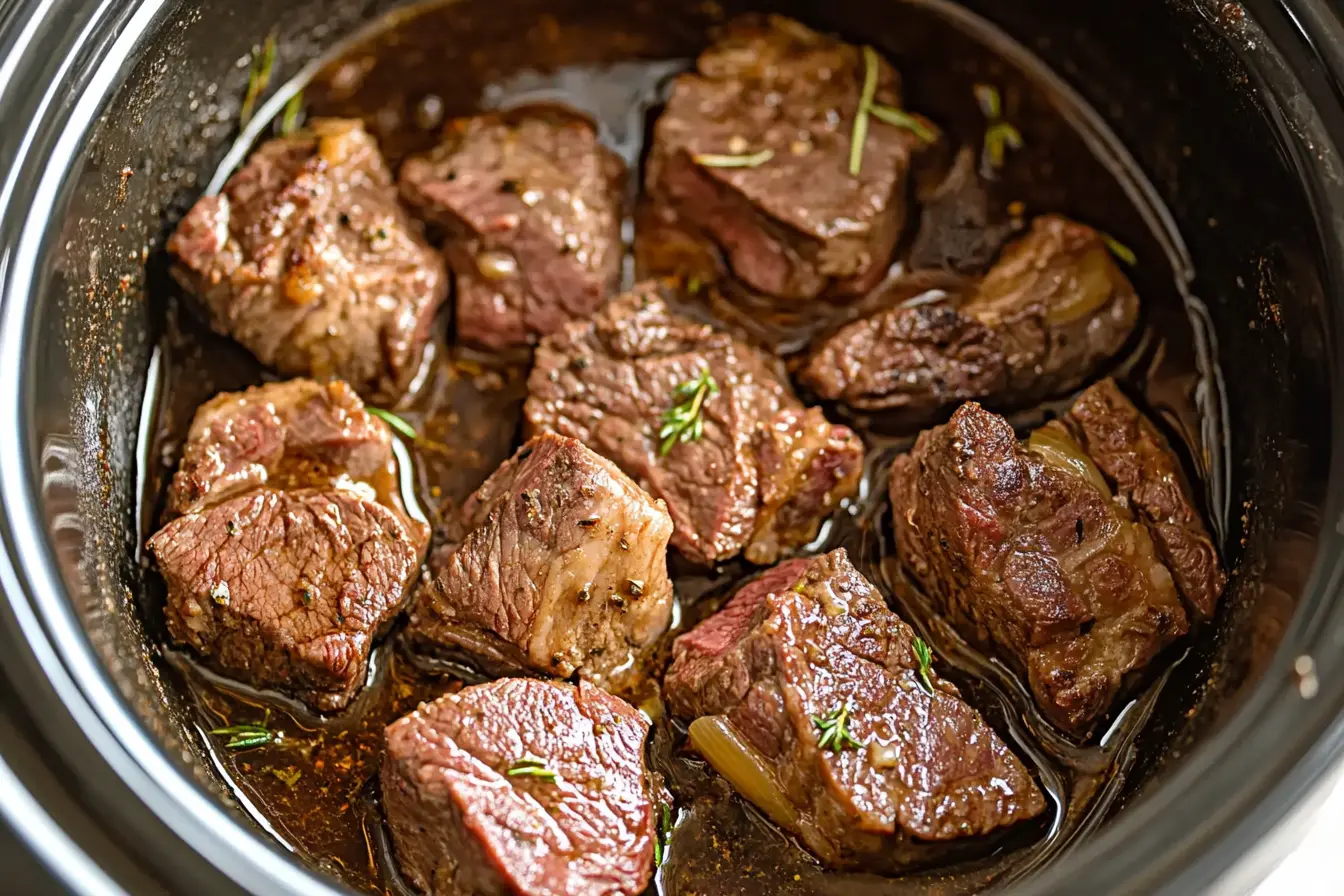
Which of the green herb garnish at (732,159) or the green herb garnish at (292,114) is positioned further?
the green herb garnish at (292,114)

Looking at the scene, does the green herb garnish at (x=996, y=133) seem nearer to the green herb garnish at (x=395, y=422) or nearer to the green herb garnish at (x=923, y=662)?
the green herb garnish at (x=923, y=662)

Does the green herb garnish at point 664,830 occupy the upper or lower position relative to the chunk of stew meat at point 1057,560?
lower

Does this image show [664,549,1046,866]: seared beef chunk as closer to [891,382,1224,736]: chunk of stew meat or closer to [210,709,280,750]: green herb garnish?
[891,382,1224,736]: chunk of stew meat

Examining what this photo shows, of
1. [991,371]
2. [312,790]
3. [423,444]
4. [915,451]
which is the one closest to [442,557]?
[423,444]

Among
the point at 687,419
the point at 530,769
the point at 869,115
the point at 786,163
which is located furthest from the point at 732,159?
the point at 530,769

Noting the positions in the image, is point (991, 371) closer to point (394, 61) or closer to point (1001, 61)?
point (1001, 61)

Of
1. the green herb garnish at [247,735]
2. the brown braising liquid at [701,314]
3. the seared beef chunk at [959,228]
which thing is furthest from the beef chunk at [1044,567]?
the green herb garnish at [247,735]
